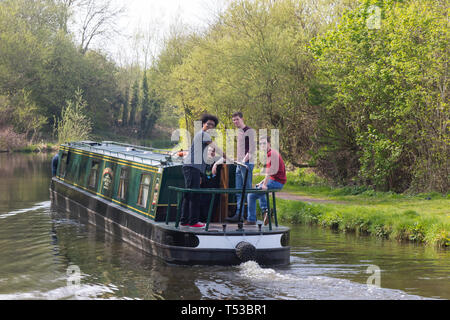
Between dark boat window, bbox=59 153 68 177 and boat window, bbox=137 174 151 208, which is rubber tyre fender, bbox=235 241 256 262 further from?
dark boat window, bbox=59 153 68 177

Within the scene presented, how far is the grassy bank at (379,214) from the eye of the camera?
1228 cm

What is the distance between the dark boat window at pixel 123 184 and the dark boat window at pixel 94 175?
1.82m

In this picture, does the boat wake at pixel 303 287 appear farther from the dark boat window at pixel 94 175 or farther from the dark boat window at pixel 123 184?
the dark boat window at pixel 94 175

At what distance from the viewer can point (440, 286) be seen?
8734mm

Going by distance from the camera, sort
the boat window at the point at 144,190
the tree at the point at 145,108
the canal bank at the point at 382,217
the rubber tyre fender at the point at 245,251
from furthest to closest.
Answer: the tree at the point at 145,108 < the canal bank at the point at 382,217 < the boat window at the point at 144,190 < the rubber tyre fender at the point at 245,251

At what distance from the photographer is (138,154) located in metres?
14.3

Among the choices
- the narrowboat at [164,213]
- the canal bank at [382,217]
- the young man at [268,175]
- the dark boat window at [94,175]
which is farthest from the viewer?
the dark boat window at [94,175]

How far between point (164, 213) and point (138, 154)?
3.60m

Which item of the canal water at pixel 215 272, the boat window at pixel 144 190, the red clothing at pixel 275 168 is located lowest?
the canal water at pixel 215 272

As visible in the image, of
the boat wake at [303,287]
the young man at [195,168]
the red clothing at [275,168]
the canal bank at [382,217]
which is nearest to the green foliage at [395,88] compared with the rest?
the canal bank at [382,217]

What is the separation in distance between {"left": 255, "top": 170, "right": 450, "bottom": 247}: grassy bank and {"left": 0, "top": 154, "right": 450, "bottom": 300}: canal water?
0.45m

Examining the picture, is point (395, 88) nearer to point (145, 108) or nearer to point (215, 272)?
point (215, 272)

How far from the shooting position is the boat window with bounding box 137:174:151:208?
11617 mm

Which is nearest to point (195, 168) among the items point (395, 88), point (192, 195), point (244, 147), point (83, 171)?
point (192, 195)
